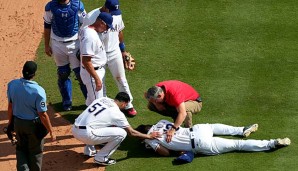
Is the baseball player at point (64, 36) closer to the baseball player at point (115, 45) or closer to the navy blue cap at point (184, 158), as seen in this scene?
the baseball player at point (115, 45)

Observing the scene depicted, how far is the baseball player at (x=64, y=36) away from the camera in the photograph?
11.2 metres

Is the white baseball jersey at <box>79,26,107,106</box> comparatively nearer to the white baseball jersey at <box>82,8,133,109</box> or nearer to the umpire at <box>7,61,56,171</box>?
the white baseball jersey at <box>82,8,133,109</box>

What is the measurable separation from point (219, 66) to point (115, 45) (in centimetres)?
212

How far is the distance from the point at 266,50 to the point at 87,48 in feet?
12.2

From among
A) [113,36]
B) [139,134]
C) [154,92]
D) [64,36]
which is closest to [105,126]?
[139,134]

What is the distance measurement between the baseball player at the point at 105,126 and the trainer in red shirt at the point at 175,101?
0.42 m

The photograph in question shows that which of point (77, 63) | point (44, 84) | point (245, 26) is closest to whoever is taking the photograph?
point (77, 63)

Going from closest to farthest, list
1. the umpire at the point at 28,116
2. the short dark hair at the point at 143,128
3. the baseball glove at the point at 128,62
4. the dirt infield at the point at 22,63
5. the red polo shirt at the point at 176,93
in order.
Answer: the umpire at the point at 28,116
the red polo shirt at the point at 176,93
the dirt infield at the point at 22,63
the short dark hair at the point at 143,128
the baseball glove at the point at 128,62

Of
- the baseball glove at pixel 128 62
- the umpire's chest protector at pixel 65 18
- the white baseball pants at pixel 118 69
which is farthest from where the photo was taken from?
the baseball glove at pixel 128 62

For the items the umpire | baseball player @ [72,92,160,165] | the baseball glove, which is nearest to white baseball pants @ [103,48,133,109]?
the baseball glove

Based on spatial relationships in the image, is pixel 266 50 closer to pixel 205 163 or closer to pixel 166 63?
pixel 166 63

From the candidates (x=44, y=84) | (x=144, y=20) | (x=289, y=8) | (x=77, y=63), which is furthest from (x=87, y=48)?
(x=289, y=8)

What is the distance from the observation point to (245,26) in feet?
44.2

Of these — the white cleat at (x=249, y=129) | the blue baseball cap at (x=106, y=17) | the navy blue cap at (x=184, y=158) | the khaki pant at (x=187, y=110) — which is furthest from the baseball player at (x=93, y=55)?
the white cleat at (x=249, y=129)
